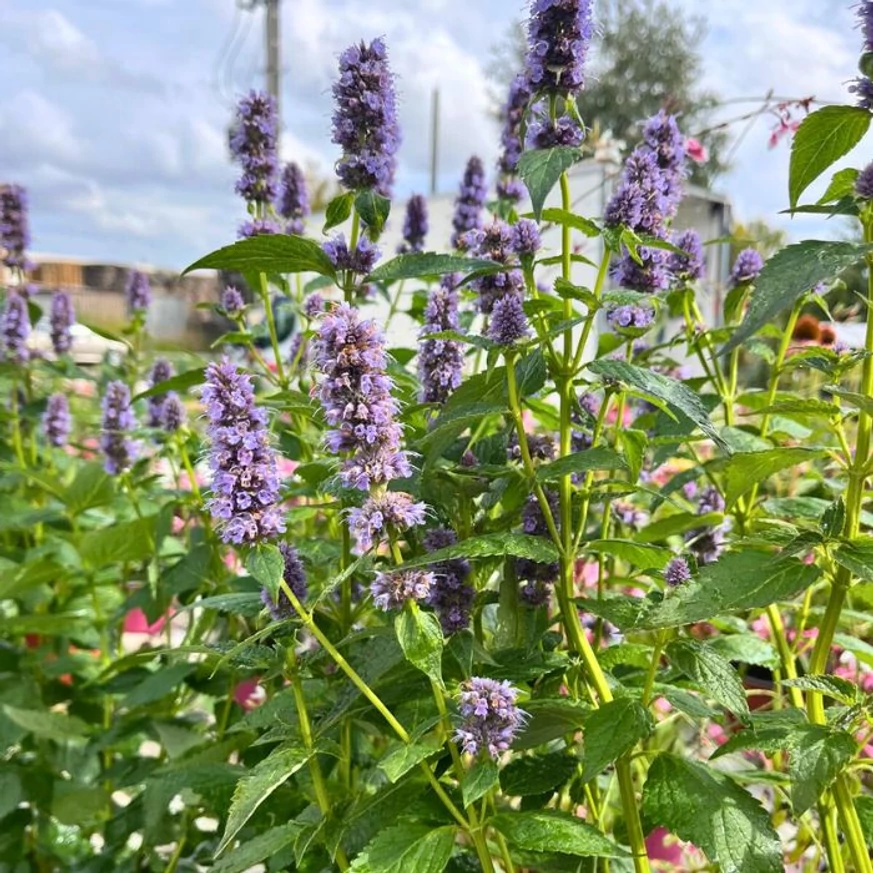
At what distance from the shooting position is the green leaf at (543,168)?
85cm

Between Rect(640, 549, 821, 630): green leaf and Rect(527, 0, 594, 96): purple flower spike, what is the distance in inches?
20.3

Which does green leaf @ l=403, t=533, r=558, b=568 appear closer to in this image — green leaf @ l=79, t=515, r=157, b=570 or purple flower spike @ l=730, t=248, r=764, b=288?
purple flower spike @ l=730, t=248, r=764, b=288

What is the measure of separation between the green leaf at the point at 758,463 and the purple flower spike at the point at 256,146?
911mm

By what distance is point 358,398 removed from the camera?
808 millimetres

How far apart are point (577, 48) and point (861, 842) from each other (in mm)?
840

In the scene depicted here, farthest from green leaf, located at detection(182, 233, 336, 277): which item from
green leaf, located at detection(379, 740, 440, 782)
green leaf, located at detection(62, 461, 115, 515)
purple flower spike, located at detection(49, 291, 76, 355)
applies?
purple flower spike, located at detection(49, 291, 76, 355)

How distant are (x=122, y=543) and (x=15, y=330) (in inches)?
35.6

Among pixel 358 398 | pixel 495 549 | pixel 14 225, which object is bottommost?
pixel 495 549

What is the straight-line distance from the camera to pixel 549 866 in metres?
1.02

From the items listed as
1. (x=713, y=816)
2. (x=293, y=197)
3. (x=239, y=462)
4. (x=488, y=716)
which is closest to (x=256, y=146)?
(x=293, y=197)

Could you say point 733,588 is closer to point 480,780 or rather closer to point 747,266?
point 480,780

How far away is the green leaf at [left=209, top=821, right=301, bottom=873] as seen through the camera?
0.90 m

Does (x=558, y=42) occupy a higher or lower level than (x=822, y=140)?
higher

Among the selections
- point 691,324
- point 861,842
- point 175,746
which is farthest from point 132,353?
point 861,842
